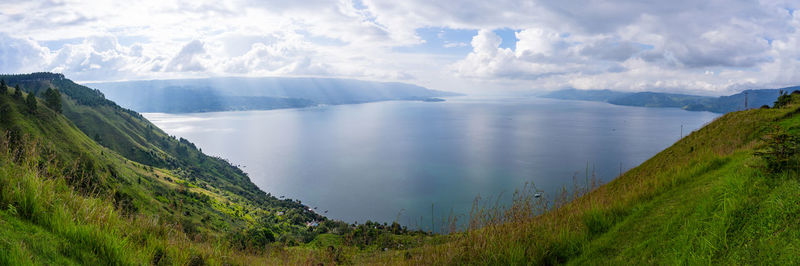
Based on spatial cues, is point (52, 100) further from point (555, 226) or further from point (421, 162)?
point (555, 226)

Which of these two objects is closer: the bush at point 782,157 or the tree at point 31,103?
the bush at point 782,157

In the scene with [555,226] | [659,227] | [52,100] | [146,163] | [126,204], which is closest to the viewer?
[659,227]

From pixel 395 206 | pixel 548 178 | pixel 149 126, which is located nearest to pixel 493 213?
pixel 395 206

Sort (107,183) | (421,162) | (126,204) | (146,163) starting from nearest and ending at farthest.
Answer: (126,204) < (107,183) < (146,163) < (421,162)

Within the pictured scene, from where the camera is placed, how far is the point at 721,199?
3.64m

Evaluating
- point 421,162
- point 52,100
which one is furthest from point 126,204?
point 52,100

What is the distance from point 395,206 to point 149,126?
112 metres

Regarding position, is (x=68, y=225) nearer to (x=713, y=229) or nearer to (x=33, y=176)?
(x=33, y=176)

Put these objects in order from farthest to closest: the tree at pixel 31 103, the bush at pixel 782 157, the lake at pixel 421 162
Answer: the lake at pixel 421 162 → the tree at pixel 31 103 → the bush at pixel 782 157

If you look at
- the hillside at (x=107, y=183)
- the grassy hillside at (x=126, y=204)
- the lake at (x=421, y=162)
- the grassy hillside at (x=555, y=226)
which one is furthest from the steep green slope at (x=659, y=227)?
the lake at (x=421, y=162)

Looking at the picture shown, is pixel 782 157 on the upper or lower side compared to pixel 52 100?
lower

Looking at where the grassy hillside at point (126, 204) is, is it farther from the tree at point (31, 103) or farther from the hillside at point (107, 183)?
the tree at point (31, 103)

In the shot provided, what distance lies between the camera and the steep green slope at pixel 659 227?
9.31ft

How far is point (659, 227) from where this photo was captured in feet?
12.2
